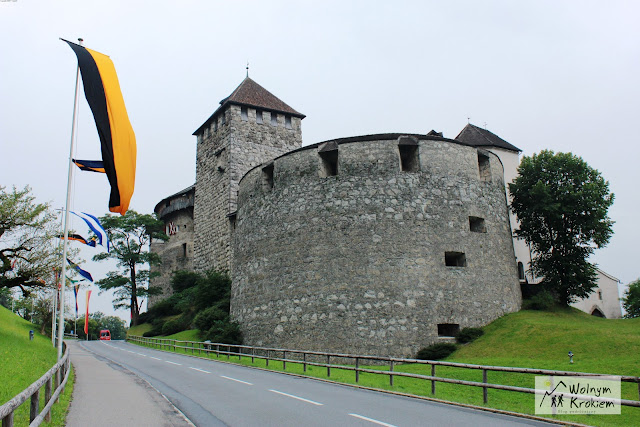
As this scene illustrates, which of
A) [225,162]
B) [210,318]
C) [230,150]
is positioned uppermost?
[230,150]

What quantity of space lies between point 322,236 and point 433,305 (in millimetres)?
5205

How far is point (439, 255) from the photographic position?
2005 cm

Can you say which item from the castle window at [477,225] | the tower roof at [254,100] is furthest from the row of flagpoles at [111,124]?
the tower roof at [254,100]

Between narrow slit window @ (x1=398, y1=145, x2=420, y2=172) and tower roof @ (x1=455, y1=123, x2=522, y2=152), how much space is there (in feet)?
33.5

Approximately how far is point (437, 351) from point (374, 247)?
4.57 m

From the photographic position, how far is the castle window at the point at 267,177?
2408cm

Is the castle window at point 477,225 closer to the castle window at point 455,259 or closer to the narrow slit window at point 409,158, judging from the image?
the castle window at point 455,259

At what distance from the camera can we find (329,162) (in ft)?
74.7

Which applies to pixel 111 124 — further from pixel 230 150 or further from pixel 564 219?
pixel 230 150

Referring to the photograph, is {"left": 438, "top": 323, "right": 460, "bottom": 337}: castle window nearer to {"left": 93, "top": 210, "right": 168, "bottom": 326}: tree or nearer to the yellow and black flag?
the yellow and black flag

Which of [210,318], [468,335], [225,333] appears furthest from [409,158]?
[210,318]

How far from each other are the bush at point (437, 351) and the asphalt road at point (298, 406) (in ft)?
20.7

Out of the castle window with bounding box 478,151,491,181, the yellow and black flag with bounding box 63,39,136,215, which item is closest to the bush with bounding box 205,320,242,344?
the castle window with bounding box 478,151,491,181

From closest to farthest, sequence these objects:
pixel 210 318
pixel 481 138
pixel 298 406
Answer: pixel 298 406, pixel 210 318, pixel 481 138
